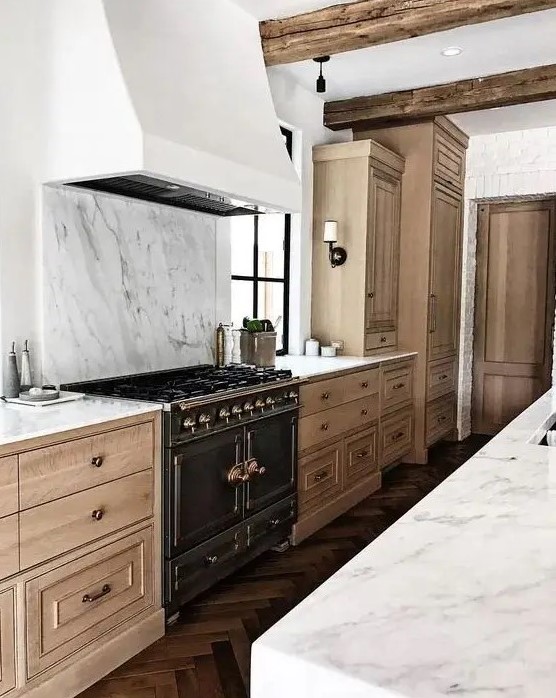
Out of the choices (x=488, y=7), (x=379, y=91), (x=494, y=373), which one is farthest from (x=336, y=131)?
(x=494, y=373)

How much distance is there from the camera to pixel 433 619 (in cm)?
82

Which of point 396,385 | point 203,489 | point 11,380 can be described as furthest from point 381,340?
point 11,380

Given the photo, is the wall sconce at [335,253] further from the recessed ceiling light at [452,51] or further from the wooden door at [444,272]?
the recessed ceiling light at [452,51]

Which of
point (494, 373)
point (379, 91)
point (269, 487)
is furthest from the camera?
point (494, 373)

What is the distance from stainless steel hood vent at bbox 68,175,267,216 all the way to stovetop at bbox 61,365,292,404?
0.84m

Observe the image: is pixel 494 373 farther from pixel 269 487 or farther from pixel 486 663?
pixel 486 663

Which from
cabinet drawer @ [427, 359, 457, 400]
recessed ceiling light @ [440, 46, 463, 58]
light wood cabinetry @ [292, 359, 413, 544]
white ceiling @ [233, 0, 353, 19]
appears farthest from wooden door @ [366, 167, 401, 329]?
white ceiling @ [233, 0, 353, 19]

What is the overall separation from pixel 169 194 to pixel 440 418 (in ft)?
11.3

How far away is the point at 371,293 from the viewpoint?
15.9 ft

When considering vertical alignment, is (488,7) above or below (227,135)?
above

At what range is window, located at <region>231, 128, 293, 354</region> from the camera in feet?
14.0

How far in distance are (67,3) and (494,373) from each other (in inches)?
190

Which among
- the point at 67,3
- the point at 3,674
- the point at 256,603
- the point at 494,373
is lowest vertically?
the point at 256,603

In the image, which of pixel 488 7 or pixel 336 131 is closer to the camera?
pixel 488 7
